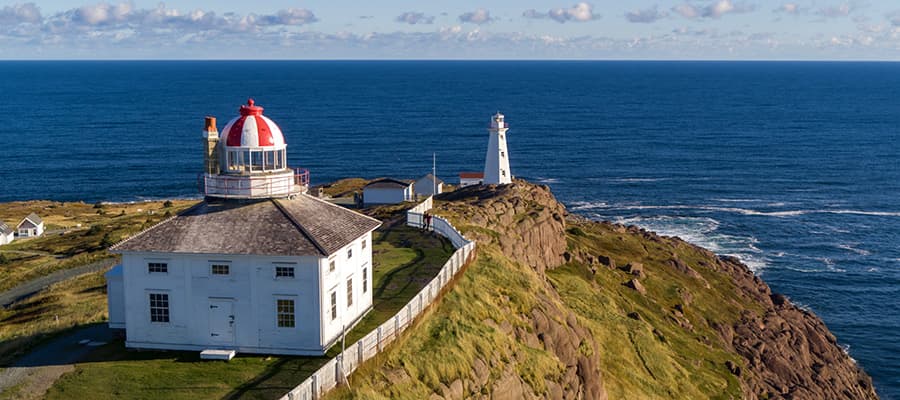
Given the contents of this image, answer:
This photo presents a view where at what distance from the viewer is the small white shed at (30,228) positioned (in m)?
82.9

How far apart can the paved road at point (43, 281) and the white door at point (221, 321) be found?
21986mm

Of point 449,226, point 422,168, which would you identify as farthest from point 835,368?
point 422,168

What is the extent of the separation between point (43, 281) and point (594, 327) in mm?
31596

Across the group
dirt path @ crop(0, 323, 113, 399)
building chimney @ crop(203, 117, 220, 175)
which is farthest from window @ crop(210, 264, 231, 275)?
dirt path @ crop(0, 323, 113, 399)

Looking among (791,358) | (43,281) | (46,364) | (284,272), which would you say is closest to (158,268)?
(284,272)

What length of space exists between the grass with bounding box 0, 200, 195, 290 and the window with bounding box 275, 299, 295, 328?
97.2 ft

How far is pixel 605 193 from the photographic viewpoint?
120 meters

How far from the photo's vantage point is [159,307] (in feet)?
99.6

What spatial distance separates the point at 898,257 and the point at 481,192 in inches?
1852

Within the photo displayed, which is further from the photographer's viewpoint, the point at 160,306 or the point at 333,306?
the point at 333,306

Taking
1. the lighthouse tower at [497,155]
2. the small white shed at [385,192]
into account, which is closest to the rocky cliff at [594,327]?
the small white shed at [385,192]

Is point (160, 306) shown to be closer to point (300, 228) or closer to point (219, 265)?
point (219, 265)

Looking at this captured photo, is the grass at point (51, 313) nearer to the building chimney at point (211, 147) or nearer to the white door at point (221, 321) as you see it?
the white door at point (221, 321)

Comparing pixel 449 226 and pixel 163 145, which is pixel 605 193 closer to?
pixel 449 226
